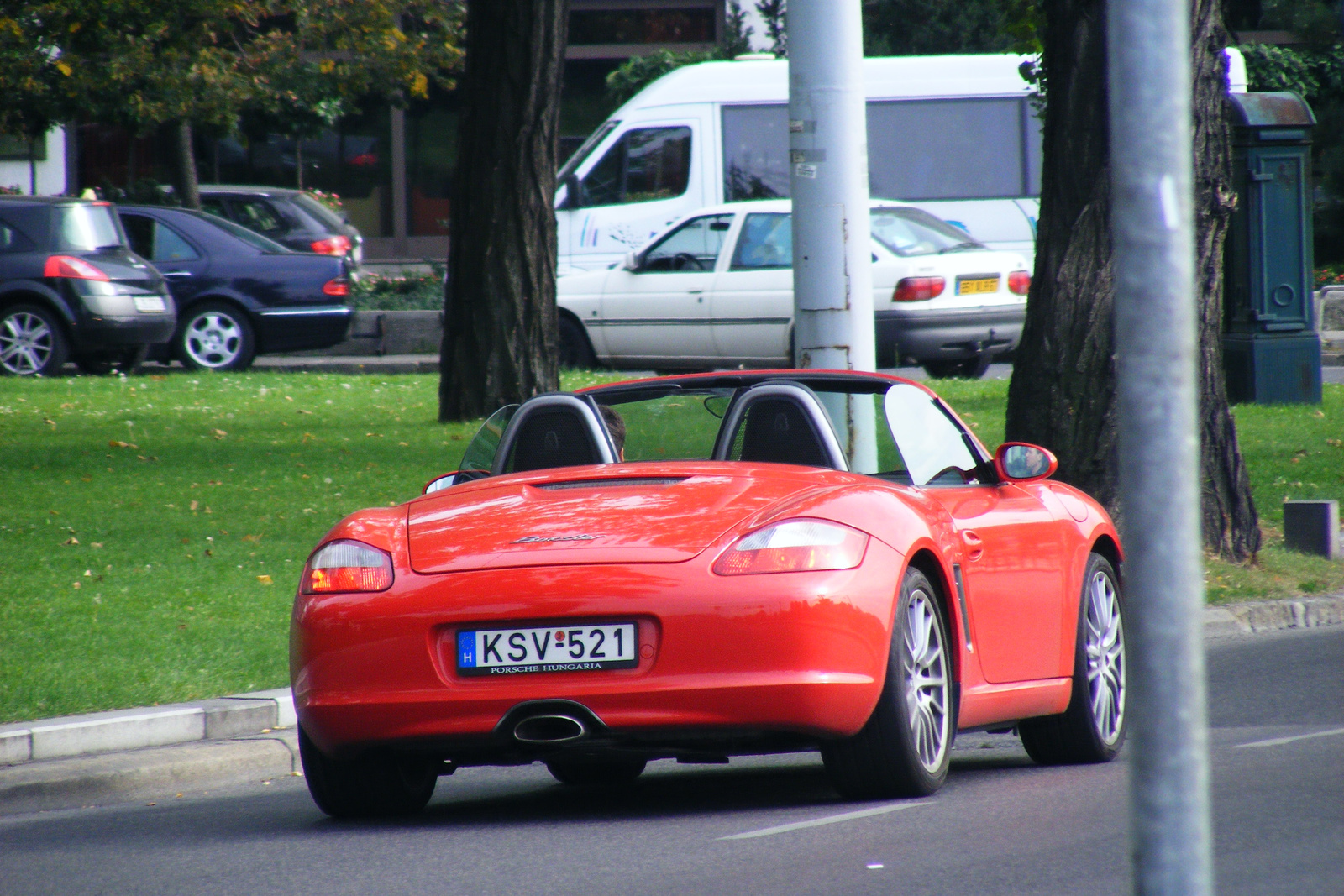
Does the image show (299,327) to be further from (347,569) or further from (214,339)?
(347,569)

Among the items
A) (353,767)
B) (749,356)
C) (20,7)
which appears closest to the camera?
(353,767)

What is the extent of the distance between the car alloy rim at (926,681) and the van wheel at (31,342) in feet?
48.8

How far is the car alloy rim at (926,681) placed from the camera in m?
5.48

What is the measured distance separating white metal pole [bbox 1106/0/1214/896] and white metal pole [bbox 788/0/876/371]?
744 cm

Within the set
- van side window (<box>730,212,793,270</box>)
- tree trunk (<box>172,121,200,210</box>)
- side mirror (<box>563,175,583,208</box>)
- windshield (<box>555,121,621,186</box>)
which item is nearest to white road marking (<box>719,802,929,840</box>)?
van side window (<box>730,212,793,270</box>)

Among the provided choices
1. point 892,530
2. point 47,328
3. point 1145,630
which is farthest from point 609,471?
point 47,328

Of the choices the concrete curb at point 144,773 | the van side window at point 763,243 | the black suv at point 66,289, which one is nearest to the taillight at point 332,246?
the black suv at point 66,289

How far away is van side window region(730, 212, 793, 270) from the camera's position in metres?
20.2

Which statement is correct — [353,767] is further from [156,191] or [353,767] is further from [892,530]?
[156,191]

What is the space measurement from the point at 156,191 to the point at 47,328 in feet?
26.8

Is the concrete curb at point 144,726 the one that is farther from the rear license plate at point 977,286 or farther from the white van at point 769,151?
the white van at point 769,151

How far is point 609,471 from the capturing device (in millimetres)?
5836

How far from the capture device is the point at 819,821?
5.35 metres

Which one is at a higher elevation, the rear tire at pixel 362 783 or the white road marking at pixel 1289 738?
the rear tire at pixel 362 783
